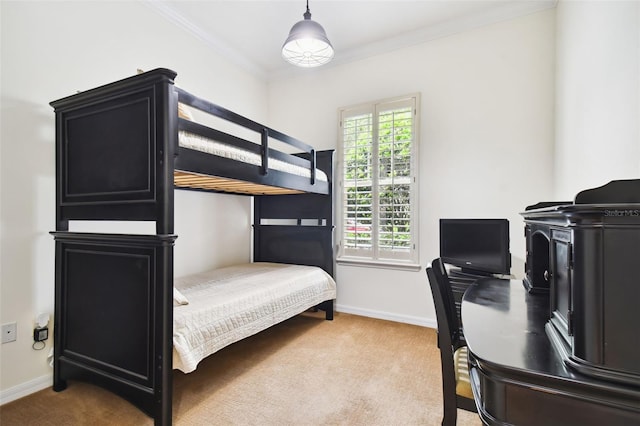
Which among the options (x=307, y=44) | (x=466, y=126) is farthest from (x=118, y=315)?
(x=466, y=126)

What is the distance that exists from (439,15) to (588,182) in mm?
1980

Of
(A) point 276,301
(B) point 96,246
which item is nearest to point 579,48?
(A) point 276,301

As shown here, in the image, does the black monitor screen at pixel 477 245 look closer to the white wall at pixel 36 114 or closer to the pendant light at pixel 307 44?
the pendant light at pixel 307 44

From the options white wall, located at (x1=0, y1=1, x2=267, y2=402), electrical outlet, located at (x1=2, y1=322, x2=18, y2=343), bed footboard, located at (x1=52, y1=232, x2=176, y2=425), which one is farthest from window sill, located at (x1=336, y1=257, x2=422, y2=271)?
electrical outlet, located at (x1=2, y1=322, x2=18, y2=343)

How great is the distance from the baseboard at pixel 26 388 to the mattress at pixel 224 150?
175 cm

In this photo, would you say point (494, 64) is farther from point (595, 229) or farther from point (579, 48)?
point (595, 229)

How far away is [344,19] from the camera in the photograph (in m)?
2.91

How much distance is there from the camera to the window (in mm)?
3188

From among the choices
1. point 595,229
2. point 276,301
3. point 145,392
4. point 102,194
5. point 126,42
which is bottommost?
point 145,392

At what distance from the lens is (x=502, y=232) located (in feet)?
7.95

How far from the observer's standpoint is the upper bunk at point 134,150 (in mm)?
1578

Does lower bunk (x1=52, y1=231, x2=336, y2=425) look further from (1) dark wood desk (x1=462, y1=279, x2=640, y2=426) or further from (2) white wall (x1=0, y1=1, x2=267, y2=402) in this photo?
(1) dark wood desk (x1=462, y1=279, x2=640, y2=426)

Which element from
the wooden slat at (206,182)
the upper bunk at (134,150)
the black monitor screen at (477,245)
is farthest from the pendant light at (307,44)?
the black monitor screen at (477,245)

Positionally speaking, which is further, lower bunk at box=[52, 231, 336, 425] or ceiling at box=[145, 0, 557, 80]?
ceiling at box=[145, 0, 557, 80]
